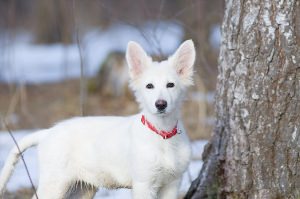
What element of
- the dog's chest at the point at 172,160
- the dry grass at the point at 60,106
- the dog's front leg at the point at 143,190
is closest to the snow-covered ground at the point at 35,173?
the dry grass at the point at 60,106

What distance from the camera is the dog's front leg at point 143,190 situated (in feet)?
17.2

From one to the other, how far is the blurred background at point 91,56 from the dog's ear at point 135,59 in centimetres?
118

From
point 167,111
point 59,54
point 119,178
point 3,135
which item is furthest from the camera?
point 59,54

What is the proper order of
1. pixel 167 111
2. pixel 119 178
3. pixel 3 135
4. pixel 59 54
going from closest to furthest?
pixel 167 111, pixel 119 178, pixel 3 135, pixel 59 54

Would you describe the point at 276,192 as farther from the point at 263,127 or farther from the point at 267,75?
the point at 267,75

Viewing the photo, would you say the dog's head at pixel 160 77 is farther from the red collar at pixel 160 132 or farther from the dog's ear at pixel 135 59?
the red collar at pixel 160 132

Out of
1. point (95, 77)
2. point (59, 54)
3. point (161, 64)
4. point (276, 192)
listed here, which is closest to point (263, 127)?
point (276, 192)

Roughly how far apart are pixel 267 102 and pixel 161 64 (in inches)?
35.7

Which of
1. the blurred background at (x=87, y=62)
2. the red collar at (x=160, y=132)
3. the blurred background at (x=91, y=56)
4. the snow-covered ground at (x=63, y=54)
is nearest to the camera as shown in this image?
the red collar at (x=160, y=132)

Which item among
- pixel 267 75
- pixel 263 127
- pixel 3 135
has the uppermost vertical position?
pixel 267 75

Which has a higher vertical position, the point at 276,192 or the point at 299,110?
the point at 299,110

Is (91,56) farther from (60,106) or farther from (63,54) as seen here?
Answer: (60,106)

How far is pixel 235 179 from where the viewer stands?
5.62m

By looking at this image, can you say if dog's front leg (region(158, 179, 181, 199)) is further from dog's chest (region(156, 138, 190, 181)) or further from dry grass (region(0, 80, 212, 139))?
dry grass (region(0, 80, 212, 139))
